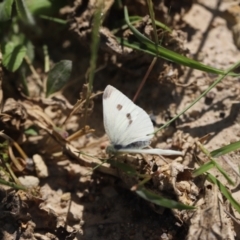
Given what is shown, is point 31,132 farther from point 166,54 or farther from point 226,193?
point 226,193

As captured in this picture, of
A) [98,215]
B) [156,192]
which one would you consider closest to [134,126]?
[156,192]

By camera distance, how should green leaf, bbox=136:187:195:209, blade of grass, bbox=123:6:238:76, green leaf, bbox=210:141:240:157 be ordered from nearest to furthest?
green leaf, bbox=136:187:195:209
green leaf, bbox=210:141:240:157
blade of grass, bbox=123:6:238:76

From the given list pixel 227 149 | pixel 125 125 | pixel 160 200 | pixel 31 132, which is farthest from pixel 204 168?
pixel 31 132

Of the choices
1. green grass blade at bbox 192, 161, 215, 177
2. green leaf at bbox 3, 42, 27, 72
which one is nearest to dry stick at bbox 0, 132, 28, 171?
green leaf at bbox 3, 42, 27, 72

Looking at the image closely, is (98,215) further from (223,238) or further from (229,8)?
(229,8)

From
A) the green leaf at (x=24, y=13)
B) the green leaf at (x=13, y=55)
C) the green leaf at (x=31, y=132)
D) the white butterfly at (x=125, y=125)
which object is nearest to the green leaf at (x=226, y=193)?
the white butterfly at (x=125, y=125)

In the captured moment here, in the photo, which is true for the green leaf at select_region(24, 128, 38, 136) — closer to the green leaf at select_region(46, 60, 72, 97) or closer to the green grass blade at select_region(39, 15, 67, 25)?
the green leaf at select_region(46, 60, 72, 97)
